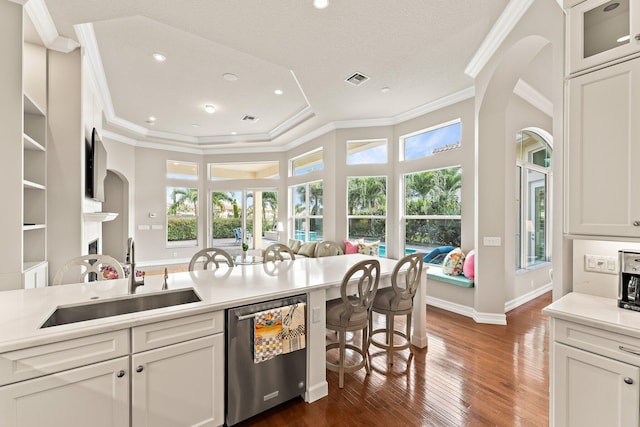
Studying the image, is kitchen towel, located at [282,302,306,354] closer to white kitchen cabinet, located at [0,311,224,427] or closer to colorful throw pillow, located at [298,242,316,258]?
white kitchen cabinet, located at [0,311,224,427]

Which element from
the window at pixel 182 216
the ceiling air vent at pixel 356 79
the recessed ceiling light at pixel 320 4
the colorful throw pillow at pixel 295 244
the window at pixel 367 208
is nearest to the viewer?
the recessed ceiling light at pixel 320 4

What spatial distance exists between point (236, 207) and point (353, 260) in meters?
6.12

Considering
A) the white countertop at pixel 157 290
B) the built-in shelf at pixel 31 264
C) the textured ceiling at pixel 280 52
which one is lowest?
the white countertop at pixel 157 290

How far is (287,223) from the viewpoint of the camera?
26.3ft

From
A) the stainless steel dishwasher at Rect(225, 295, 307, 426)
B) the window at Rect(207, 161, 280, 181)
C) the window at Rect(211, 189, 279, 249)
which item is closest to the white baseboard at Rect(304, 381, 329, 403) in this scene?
the stainless steel dishwasher at Rect(225, 295, 307, 426)

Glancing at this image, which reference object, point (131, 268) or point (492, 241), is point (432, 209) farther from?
point (131, 268)

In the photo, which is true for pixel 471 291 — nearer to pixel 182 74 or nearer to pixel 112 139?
pixel 182 74

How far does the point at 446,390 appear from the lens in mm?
2309

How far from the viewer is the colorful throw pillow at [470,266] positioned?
3.94 m

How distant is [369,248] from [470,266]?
2.00 meters

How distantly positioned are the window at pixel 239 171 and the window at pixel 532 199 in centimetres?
618

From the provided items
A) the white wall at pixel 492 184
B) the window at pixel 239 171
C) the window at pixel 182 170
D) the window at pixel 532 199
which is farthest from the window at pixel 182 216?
the window at pixel 532 199

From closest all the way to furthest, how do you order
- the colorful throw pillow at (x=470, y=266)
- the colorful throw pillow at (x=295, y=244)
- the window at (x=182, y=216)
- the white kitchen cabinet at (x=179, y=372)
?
the white kitchen cabinet at (x=179, y=372) < the colorful throw pillow at (x=470, y=266) < the colorful throw pillow at (x=295, y=244) < the window at (x=182, y=216)

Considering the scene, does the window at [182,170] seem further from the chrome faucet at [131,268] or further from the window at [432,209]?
the chrome faucet at [131,268]
